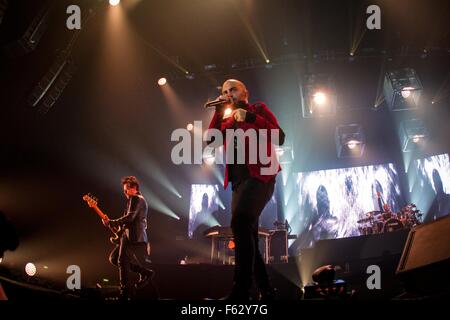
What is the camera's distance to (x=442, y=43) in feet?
28.6

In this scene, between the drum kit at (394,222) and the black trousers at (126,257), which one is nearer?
the black trousers at (126,257)

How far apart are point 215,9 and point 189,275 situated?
17.1 feet

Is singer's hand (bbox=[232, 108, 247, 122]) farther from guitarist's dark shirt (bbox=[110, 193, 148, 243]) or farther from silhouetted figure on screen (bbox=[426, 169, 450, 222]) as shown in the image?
silhouetted figure on screen (bbox=[426, 169, 450, 222])

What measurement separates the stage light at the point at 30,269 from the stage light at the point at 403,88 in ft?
29.4

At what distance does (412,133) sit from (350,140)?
1.69 meters

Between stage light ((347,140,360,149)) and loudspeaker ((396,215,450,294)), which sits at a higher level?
stage light ((347,140,360,149))

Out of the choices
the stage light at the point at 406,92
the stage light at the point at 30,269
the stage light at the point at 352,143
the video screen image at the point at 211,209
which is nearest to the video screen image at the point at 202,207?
the video screen image at the point at 211,209

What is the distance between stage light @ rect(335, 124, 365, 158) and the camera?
11180mm

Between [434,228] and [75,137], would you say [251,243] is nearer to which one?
[434,228]

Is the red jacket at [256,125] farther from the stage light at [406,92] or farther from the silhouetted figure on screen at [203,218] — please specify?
the silhouetted figure on screen at [203,218]

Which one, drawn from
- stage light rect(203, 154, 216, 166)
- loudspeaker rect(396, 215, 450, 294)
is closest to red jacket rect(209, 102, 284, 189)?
loudspeaker rect(396, 215, 450, 294)

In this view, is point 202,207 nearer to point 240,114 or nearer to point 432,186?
point 432,186

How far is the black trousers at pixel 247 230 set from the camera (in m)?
2.41
